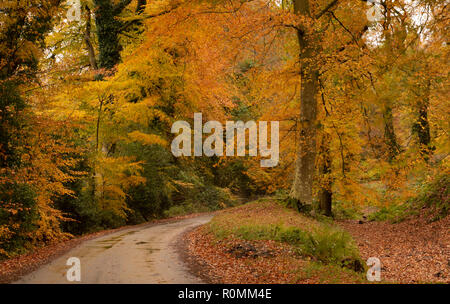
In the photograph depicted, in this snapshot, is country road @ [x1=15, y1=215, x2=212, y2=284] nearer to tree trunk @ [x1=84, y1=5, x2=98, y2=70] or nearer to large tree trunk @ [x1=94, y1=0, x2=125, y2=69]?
large tree trunk @ [x1=94, y1=0, x2=125, y2=69]

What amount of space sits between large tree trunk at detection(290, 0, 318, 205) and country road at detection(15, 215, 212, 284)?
589cm

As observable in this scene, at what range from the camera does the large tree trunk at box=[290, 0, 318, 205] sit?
1470 centimetres

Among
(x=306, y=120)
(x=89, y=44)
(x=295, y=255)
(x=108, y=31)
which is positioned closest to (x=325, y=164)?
(x=306, y=120)

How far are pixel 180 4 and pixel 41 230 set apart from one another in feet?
30.1

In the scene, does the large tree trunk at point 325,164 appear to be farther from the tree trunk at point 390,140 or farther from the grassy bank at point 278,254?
the grassy bank at point 278,254

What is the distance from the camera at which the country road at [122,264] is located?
738 centimetres

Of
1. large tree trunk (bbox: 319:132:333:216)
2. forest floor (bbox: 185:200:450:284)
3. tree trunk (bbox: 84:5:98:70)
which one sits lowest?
forest floor (bbox: 185:200:450:284)

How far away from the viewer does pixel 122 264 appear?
864 cm

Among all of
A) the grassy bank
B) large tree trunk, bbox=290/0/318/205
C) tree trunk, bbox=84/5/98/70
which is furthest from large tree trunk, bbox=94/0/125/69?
the grassy bank

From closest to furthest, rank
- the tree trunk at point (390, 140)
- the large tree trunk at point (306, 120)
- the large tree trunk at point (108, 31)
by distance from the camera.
A: the tree trunk at point (390, 140) → the large tree trunk at point (306, 120) → the large tree trunk at point (108, 31)

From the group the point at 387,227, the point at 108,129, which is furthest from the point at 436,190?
the point at 108,129

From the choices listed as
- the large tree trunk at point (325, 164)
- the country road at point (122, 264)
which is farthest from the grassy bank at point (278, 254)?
the large tree trunk at point (325, 164)

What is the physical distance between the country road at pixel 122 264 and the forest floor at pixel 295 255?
583 mm

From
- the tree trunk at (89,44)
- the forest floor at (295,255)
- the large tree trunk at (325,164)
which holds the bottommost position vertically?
the forest floor at (295,255)
